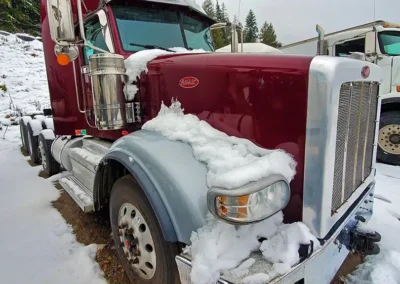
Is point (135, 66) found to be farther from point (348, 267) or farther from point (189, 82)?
point (348, 267)

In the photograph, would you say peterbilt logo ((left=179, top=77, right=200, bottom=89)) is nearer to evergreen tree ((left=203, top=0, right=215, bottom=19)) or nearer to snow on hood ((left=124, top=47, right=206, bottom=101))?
snow on hood ((left=124, top=47, right=206, bottom=101))

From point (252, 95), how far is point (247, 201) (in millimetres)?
680

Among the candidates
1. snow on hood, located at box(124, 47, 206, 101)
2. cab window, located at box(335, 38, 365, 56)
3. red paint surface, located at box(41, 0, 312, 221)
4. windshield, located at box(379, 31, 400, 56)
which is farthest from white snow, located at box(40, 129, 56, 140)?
windshield, located at box(379, 31, 400, 56)

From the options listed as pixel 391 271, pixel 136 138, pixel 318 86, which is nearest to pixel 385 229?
pixel 391 271

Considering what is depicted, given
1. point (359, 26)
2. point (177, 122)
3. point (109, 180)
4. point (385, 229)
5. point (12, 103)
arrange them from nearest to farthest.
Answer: point (177, 122), point (109, 180), point (385, 229), point (359, 26), point (12, 103)

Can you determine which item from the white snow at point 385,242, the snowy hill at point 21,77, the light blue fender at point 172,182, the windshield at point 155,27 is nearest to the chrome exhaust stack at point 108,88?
the windshield at point 155,27

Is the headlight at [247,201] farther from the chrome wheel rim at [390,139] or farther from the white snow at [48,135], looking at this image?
the chrome wheel rim at [390,139]

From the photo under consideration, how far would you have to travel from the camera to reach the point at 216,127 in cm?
202

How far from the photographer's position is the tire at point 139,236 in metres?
1.80

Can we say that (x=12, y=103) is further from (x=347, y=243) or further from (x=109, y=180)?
(x=347, y=243)

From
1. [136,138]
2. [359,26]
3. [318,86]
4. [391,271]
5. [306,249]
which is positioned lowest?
[391,271]

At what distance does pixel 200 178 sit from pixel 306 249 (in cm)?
68

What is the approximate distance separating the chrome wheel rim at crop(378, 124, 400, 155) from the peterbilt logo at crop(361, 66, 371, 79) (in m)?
4.32

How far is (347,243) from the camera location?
2031 millimetres
